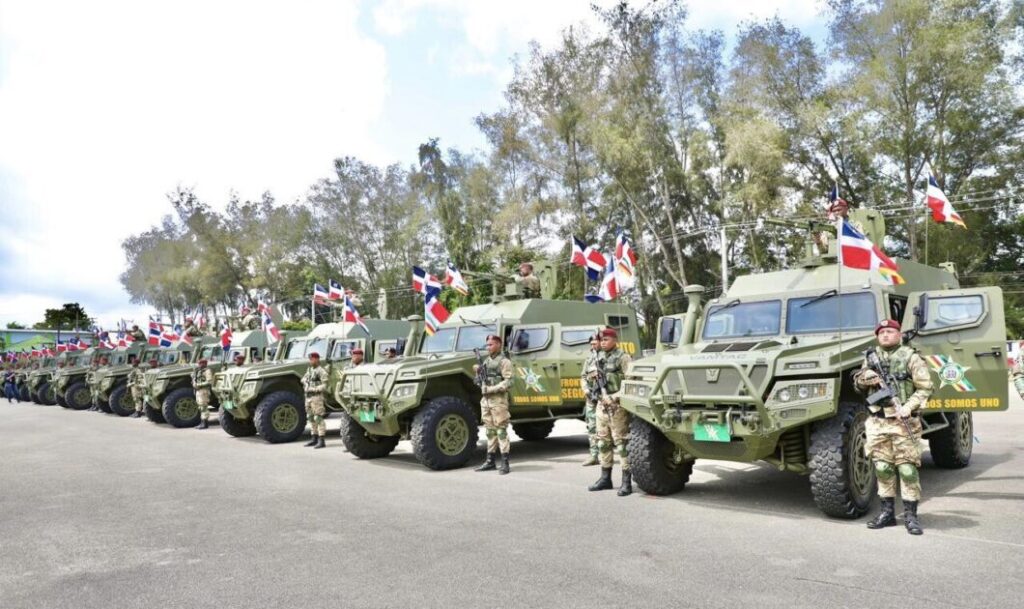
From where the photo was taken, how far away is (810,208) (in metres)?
23.6

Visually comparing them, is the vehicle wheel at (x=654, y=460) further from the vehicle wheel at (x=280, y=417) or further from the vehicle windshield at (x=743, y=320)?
the vehicle wheel at (x=280, y=417)

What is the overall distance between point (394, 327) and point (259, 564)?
12.3 meters

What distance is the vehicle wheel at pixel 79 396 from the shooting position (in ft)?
74.9

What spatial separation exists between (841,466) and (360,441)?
619cm

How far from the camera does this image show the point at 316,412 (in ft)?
38.5

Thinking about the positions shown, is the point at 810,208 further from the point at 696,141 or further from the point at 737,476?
the point at 737,476

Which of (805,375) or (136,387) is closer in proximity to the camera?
(805,375)

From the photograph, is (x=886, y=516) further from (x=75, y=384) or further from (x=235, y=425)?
(x=75, y=384)

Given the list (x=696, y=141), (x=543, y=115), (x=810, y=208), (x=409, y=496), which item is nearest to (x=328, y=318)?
(x=543, y=115)

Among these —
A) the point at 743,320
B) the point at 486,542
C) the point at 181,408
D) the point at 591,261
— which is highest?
the point at 591,261

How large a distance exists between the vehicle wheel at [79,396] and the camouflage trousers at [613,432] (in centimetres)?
2029

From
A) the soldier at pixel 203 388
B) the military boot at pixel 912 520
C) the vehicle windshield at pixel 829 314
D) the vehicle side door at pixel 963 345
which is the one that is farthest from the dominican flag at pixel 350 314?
the military boot at pixel 912 520

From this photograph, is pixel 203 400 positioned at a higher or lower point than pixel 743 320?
lower

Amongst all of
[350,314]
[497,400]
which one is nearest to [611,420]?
[497,400]
